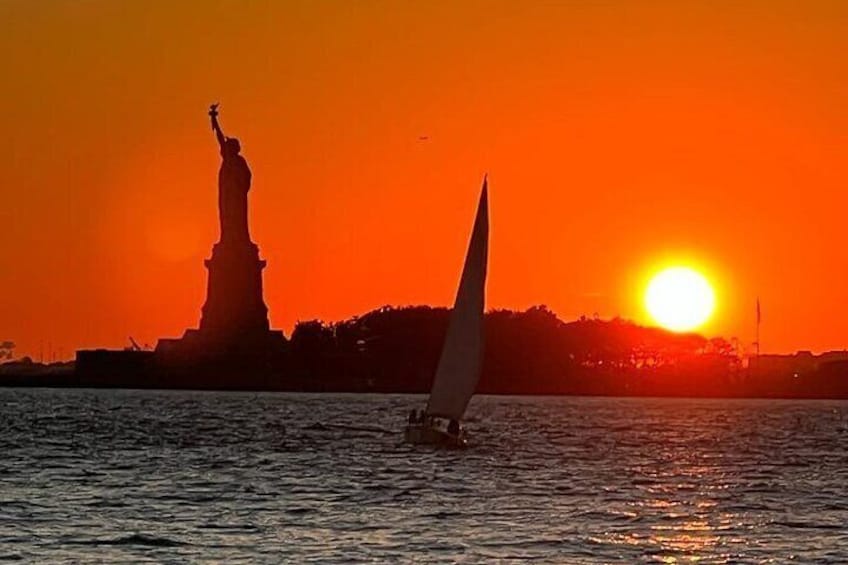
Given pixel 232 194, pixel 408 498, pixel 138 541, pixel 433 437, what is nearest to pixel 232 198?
pixel 232 194

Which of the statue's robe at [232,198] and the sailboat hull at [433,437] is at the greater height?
the statue's robe at [232,198]

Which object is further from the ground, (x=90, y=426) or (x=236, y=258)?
(x=236, y=258)

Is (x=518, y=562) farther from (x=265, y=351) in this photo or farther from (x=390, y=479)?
(x=265, y=351)

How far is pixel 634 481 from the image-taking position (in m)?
61.8

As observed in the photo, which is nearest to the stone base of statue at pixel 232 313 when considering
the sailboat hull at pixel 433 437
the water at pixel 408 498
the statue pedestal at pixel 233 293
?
the statue pedestal at pixel 233 293

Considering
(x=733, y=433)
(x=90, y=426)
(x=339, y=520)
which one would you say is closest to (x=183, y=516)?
(x=339, y=520)

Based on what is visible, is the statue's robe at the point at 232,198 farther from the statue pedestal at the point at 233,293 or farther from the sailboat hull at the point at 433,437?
the sailboat hull at the point at 433,437

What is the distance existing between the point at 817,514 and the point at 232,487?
16330 mm

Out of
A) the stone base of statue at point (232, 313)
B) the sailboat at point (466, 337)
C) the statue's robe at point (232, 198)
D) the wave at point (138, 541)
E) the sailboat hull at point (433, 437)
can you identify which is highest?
the statue's robe at point (232, 198)

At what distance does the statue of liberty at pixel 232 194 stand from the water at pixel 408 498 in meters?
74.9

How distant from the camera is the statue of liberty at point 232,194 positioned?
174m

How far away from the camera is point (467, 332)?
74.4m

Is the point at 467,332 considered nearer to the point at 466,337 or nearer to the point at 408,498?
the point at 466,337

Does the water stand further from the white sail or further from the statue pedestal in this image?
the statue pedestal
